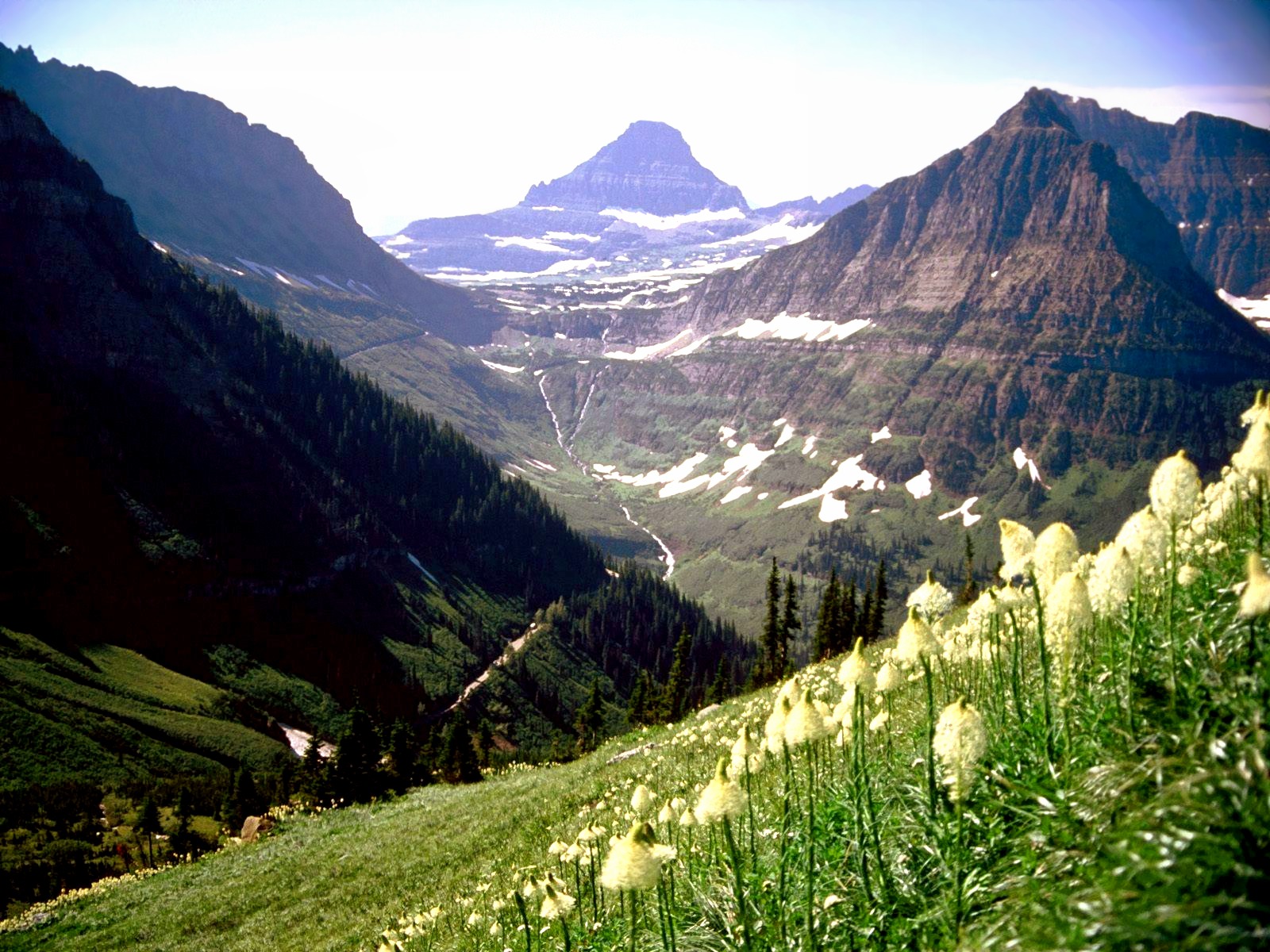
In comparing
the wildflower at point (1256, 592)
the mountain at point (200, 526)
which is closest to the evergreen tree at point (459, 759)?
the mountain at point (200, 526)

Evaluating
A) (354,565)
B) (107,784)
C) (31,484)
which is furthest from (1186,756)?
(354,565)

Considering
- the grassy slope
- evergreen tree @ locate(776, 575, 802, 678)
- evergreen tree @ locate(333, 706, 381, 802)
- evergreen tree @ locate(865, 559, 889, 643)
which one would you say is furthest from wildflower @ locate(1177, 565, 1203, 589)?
evergreen tree @ locate(776, 575, 802, 678)

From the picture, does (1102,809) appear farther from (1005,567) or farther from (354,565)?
(354,565)

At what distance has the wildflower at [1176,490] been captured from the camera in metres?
5.59

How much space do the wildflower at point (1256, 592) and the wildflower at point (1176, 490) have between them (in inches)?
55.0

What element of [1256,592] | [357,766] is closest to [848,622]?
[357,766]

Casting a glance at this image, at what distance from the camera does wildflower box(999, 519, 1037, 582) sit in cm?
687

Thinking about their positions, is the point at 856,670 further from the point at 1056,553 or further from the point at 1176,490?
the point at 1176,490

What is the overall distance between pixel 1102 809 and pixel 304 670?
476 ft

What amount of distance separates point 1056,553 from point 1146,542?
74 centimetres

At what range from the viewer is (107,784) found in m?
78.1

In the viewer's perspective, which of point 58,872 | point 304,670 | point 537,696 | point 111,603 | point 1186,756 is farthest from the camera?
point 537,696

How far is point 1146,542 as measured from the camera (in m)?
6.09

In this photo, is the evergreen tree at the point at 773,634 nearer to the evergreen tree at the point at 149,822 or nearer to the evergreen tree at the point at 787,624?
the evergreen tree at the point at 787,624
